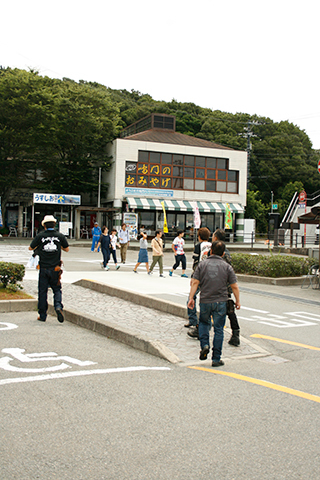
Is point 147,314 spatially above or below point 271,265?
A: below

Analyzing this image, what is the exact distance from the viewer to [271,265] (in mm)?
16344

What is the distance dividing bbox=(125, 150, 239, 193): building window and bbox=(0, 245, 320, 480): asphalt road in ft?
120

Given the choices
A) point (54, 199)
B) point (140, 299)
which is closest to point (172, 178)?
point (54, 199)

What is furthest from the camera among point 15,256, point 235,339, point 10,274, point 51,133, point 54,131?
point 54,131

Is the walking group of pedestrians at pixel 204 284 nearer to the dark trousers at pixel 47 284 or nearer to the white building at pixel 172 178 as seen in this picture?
the dark trousers at pixel 47 284

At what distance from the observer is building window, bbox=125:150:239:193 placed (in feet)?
142

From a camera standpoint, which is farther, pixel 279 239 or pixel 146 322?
pixel 279 239

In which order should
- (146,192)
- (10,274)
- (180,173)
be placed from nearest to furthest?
1. (10,274)
2. (146,192)
3. (180,173)

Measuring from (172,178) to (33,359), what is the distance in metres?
39.0

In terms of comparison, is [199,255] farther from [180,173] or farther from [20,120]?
A: [180,173]

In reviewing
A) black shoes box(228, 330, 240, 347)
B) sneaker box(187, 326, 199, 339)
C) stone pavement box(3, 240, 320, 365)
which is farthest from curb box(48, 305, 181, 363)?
black shoes box(228, 330, 240, 347)

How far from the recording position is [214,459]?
338 centimetres

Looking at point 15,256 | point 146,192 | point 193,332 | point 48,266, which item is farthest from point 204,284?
point 146,192

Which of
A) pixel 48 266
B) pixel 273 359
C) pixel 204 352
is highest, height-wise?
pixel 48 266
